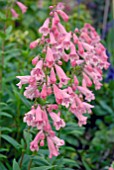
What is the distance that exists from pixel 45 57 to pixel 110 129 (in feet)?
7.20

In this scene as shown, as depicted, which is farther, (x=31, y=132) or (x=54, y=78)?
(x=31, y=132)

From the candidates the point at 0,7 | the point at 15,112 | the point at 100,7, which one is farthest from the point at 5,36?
the point at 100,7

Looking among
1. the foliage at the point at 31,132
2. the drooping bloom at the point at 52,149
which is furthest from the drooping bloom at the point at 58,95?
the foliage at the point at 31,132

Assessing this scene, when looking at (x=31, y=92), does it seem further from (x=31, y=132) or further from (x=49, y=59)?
(x=31, y=132)

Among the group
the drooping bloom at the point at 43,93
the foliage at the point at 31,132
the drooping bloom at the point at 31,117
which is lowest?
the foliage at the point at 31,132

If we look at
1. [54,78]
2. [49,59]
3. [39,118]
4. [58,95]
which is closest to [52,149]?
[39,118]

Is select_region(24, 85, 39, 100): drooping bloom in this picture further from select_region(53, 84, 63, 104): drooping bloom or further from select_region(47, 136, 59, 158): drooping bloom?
select_region(47, 136, 59, 158): drooping bloom

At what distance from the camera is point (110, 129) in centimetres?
465

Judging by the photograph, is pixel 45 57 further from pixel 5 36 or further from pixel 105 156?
pixel 105 156

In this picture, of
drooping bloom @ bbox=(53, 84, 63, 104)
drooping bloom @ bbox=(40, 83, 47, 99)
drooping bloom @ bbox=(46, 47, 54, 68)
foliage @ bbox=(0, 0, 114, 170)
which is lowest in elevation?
foliage @ bbox=(0, 0, 114, 170)

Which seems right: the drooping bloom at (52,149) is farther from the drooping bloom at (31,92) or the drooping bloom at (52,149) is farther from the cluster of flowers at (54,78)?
the drooping bloom at (31,92)

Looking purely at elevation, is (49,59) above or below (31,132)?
above

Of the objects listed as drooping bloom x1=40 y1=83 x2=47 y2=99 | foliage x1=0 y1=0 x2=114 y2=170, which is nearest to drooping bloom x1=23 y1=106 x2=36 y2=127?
drooping bloom x1=40 y1=83 x2=47 y2=99

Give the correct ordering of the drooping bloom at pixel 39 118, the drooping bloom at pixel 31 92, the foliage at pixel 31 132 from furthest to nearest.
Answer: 1. the foliage at pixel 31 132
2. the drooping bloom at pixel 31 92
3. the drooping bloom at pixel 39 118
